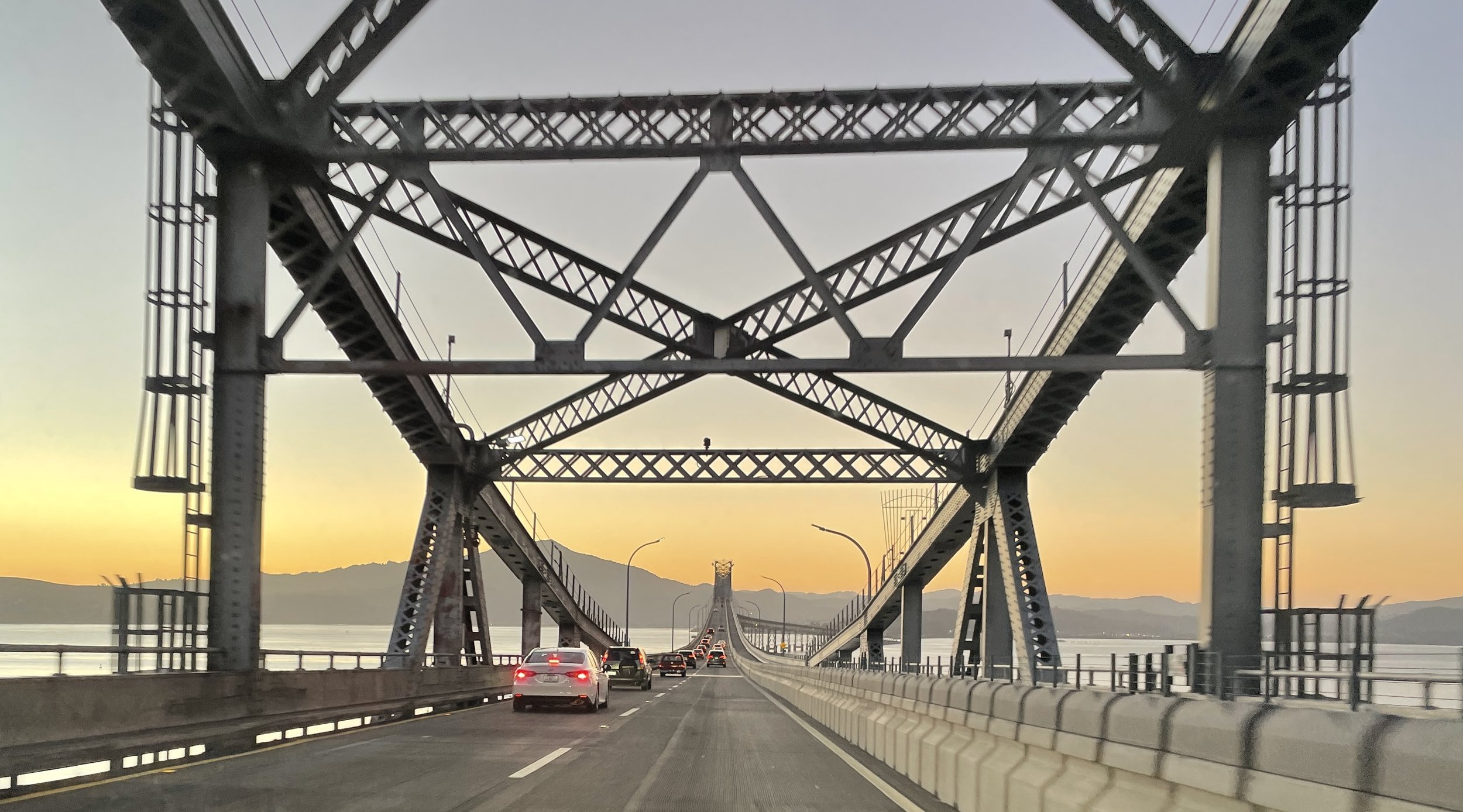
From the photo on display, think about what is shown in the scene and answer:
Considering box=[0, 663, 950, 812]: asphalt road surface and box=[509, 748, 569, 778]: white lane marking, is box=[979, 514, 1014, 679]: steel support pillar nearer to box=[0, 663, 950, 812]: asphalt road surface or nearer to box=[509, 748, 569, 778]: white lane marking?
box=[0, 663, 950, 812]: asphalt road surface

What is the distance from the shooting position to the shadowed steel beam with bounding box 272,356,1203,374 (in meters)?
19.0

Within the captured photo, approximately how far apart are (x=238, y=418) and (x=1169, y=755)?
16.8m

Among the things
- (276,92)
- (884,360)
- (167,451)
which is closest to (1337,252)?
(884,360)

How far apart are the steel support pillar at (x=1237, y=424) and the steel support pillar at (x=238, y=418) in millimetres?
14812

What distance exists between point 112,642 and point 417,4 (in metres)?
10.2

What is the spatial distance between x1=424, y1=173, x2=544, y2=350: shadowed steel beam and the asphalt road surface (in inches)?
254

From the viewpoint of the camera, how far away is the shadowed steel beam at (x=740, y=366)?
1895cm

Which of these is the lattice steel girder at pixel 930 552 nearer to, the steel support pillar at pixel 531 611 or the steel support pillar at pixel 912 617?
the steel support pillar at pixel 912 617

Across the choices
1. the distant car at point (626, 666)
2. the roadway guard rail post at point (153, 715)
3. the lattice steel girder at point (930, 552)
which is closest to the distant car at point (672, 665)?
the lattice steel girder at point (930, 552)

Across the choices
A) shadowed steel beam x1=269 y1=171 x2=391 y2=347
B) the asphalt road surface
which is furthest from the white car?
shadowed steel beam x1=269 y1=171 x2=391 y2=347

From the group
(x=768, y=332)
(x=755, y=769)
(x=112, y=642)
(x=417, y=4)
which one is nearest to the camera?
(x=755, y=769)

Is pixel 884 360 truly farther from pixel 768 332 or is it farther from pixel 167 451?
pixel 167 451

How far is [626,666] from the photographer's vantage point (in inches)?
1901

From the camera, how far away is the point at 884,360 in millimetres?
19531
